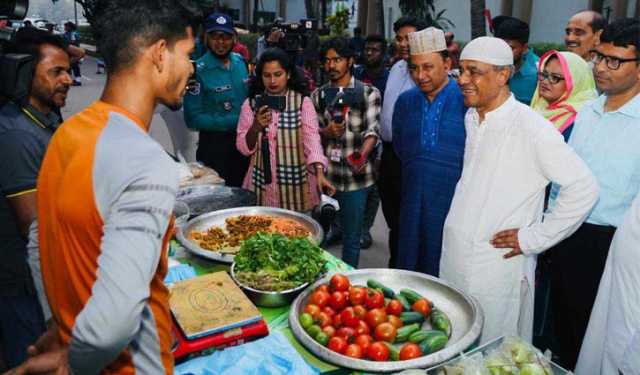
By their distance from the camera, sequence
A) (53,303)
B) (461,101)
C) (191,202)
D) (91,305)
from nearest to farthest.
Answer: (91,305) < (53,303) < (461,101) < (191,202)

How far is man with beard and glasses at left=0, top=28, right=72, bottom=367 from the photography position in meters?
1.96

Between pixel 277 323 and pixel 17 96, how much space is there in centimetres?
142

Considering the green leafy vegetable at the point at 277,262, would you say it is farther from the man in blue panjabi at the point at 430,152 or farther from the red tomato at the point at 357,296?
the man in blue panjabi at the point at 430,152

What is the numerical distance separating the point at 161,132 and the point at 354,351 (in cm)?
819

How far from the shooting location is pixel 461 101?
2904mm

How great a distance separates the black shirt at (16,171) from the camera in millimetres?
1947

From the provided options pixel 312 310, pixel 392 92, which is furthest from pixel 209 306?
pixel 392 92

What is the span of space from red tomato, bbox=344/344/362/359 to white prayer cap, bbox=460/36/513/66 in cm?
143

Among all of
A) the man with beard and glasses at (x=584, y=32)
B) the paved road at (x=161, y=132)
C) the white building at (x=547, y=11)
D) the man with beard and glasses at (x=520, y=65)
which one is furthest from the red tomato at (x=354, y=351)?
the white building at (x=547, y=11)

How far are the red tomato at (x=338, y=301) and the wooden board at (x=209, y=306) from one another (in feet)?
1.00

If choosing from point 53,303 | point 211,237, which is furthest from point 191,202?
point 53,303

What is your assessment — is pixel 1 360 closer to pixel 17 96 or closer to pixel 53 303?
pixel 17 96

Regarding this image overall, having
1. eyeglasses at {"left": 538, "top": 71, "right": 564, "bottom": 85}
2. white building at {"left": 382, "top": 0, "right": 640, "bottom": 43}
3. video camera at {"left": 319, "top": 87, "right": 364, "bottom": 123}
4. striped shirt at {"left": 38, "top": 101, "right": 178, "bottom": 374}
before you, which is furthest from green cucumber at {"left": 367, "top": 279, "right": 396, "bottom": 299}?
white building at {"left": 382, "top": 0, "right": 640, "bottom": 43}

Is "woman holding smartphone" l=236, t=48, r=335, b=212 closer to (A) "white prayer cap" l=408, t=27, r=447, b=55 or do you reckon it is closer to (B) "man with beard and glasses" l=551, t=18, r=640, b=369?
(A) "white prayer cap" l=408, t=27, r=447, b=55
